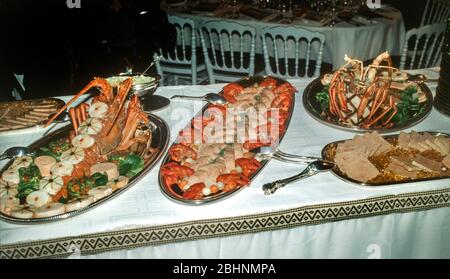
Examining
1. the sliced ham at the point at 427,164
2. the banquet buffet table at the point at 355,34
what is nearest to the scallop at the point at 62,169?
the sliced ham at the point at 427,164

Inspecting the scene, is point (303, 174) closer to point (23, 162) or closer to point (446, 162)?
point (446, 162)

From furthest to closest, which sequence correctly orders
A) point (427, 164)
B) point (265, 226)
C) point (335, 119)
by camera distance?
point (335, 119) < point (427, 164) < point (265, 226)

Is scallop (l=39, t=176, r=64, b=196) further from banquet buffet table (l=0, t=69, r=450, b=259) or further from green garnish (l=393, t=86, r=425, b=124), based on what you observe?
green garnish (l=393, t=86, r=425, b=124)

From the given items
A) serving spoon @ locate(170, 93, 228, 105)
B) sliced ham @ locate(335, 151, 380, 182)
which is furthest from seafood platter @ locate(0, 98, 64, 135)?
sliced ham @ locate(335, 151, 380, 182)

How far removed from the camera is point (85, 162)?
6.18 feet

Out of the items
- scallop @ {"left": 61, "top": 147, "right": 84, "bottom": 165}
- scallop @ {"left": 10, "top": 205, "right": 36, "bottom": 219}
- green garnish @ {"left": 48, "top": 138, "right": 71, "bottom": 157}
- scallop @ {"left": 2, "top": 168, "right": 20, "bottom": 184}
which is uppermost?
scallop @ {"left": 61, "top": 147, "right": 84, "bottom": 165}

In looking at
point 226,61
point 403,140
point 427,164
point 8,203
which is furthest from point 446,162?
point 226,61

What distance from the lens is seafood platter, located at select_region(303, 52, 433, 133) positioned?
224 cm

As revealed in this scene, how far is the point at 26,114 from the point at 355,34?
3.45 m

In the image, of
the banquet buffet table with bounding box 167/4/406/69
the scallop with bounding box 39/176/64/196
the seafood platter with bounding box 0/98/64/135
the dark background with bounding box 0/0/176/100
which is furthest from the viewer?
the banquet buffet table with bounding box 167/4/406/69

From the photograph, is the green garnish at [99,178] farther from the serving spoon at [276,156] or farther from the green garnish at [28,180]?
the serving spoon at [276,156]

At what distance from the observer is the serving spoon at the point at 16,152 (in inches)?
78.7
